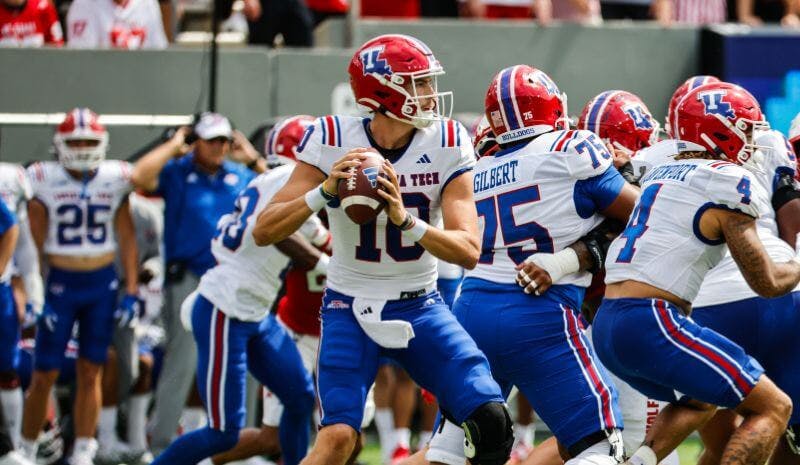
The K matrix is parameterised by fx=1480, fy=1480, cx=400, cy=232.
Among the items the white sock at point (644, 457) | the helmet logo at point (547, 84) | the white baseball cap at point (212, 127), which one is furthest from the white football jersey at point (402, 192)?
the white baseball cap at point (212, 127)

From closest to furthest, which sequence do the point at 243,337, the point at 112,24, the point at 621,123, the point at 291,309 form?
the point at 621,123
the point at 243,337
the point at 291,309
the point at 112,24

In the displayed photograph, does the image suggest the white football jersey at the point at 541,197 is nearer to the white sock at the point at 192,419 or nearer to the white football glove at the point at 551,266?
the white football glove at the point at 551,266

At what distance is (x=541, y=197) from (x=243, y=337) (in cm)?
188

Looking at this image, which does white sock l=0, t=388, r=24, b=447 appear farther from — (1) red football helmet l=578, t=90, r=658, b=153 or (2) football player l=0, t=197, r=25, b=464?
(1) red football helmet l=578, t=90, r=658, b=153

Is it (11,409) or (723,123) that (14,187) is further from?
(723,123)

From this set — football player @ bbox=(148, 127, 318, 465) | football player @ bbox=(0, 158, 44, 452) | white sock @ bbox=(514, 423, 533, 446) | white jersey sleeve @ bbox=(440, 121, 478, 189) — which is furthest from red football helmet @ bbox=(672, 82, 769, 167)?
football player @ bbox=(0, 158, 44, 452)

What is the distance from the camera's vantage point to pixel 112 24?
9461mm

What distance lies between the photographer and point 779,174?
5.88 meters

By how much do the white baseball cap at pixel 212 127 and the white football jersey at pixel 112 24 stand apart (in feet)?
3.78

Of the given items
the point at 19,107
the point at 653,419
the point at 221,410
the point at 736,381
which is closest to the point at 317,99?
the point at 19,107

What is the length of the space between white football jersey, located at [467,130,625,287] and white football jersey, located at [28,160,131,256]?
3447 millimetres

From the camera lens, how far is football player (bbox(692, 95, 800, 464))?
18.7ft

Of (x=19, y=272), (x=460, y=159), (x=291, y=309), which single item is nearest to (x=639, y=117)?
(x=460, y=159)

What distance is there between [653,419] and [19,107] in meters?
4.76
